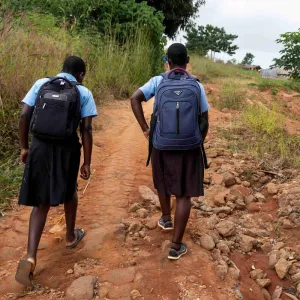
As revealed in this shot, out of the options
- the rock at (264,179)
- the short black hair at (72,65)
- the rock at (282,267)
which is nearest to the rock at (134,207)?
the rock at (282,267)

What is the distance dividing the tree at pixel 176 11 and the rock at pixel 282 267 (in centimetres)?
1206

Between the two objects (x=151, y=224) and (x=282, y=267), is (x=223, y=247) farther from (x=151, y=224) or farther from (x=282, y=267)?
(x=151, y=224)

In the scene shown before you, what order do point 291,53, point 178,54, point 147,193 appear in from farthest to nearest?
point 291,53, point 147,193, point 178,54

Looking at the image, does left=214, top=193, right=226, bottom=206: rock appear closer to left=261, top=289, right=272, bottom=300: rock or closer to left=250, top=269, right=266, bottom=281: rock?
left=250, top=269, right=266, bottom=281: rock

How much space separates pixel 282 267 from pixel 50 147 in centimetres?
180

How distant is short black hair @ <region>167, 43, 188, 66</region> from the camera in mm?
2486

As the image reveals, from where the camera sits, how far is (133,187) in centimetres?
386

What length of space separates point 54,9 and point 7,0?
1.11 meters

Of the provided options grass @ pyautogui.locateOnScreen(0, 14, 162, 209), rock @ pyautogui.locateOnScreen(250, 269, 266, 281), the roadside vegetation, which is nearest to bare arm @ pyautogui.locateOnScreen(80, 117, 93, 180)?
grass @ pyautogui.locateOnScreen(0, 14, 162, 209)

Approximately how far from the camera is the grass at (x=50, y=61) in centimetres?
427

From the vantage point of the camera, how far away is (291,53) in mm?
13398

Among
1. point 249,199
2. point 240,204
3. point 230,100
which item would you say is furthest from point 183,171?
point 230,100

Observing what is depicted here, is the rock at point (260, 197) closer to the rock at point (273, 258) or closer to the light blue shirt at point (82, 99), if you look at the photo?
the rock at point (273, 258)

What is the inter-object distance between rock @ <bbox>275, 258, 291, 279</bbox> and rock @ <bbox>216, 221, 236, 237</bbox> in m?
0.45
